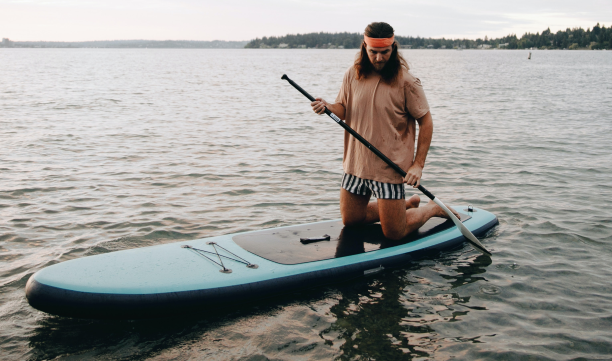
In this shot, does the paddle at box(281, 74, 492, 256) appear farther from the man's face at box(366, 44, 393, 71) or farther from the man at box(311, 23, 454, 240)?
the man's face at box(366, 44, 393, 71)

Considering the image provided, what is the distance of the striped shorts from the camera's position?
15.4ft

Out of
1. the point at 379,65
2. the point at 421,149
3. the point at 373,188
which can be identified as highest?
the point at 379,65

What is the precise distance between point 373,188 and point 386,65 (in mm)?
1117

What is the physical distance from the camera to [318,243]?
5000 mm

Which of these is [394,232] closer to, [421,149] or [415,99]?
[421,149]

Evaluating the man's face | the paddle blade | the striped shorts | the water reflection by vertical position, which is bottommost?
the water reflection

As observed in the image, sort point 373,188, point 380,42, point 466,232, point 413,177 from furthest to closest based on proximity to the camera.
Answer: point 466,232 → point 373,188 → point 413,177 → point 380,42

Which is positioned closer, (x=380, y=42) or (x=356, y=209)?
(x=380, y=42)

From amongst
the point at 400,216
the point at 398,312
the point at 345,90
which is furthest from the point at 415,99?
the point at 398,312

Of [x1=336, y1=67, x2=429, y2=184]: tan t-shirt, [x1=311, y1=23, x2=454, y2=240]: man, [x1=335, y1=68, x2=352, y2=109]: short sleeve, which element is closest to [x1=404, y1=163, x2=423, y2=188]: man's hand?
[x1=311, y1=23, x2=454, y2=240]: man

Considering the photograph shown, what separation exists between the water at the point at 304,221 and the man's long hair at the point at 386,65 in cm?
191

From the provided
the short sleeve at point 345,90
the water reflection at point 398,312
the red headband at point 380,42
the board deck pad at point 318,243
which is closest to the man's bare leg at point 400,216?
the board deck pad at point 318,243

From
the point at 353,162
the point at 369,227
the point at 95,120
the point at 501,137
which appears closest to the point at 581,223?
the point at 369,227

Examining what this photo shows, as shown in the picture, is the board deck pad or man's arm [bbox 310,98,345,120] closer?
man's arm [bbox 310,98,345,120]
